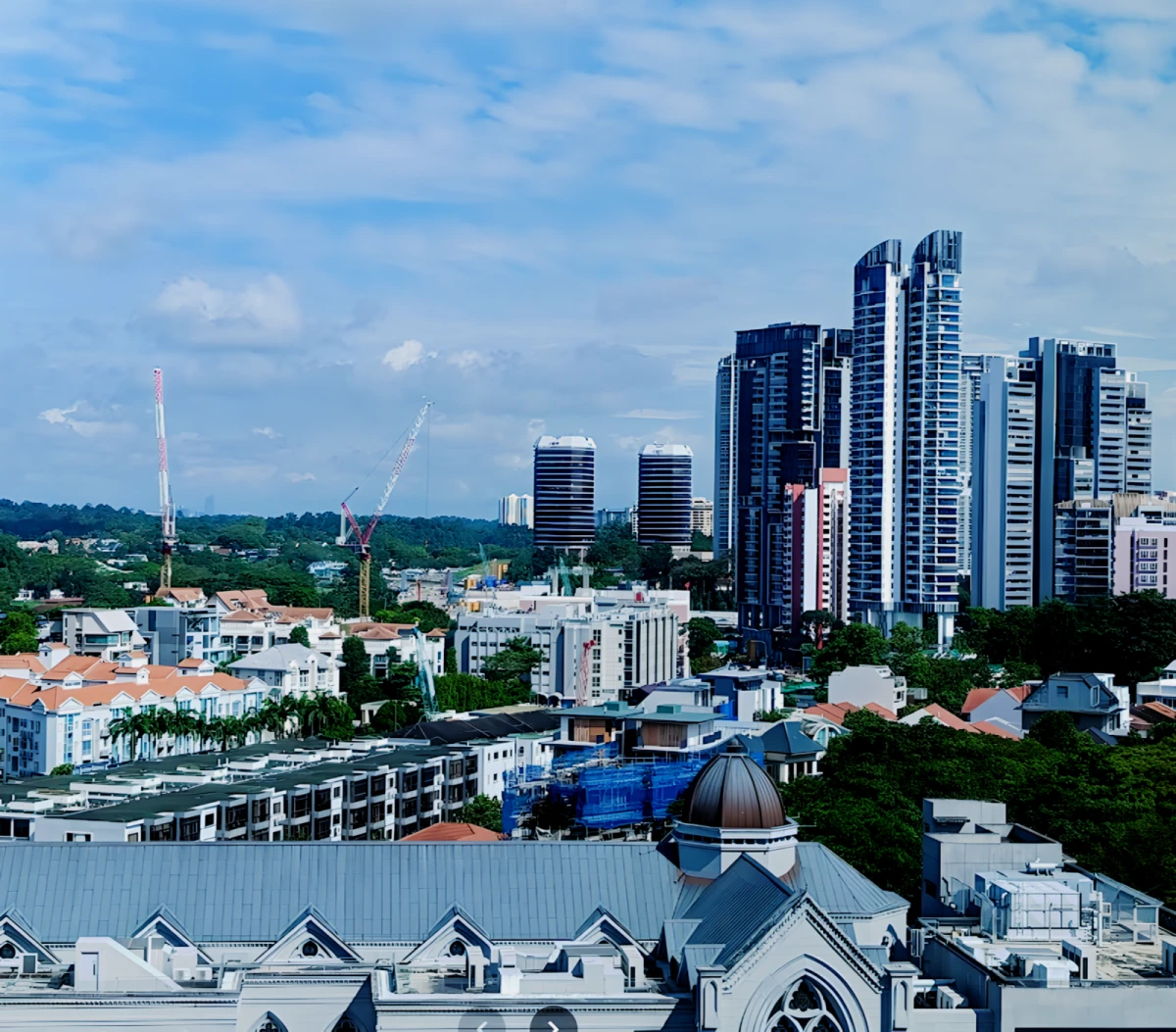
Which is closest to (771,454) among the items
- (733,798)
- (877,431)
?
(877,431)

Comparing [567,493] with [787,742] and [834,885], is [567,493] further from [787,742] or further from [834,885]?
[834,885]

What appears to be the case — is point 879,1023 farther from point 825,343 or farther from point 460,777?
point 825,343

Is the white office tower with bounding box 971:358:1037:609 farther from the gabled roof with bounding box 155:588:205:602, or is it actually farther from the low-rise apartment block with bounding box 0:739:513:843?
the gabled roof with bounding box 155:588:205:602

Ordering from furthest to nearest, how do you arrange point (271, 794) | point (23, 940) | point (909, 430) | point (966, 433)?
1. point (966, 433)
2. point (909, 430)
3. point (271, 794)
4. point (23, 940)

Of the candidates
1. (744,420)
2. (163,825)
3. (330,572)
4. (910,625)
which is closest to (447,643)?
(910,625)

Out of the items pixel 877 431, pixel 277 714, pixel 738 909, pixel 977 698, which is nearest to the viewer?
pixel 738 909

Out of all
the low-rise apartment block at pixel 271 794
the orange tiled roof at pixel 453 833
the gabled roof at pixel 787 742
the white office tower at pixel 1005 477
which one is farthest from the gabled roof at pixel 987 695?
the orange tiled roof at pixel 453 833
